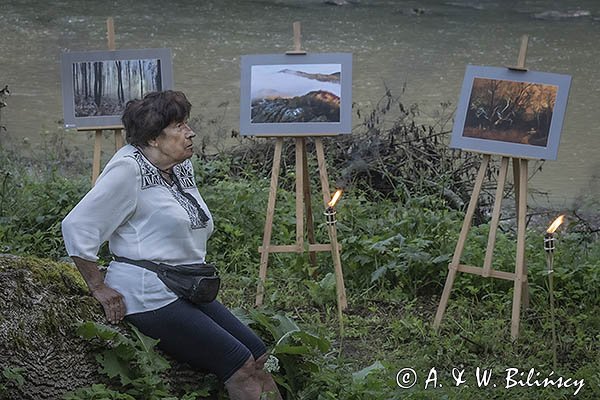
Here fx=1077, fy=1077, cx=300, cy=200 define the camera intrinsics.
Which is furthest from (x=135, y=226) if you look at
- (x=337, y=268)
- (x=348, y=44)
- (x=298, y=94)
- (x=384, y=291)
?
(x=348, y=44)

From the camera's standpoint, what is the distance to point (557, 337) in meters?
5.20

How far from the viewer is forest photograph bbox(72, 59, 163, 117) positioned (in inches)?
228

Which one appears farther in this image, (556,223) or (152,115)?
(556,223)

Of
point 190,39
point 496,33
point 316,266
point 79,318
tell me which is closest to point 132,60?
point 316,266

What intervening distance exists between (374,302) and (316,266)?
16.3 inches

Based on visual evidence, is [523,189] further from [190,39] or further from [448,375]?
[190,39]

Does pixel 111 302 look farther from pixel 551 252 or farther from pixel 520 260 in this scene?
pixel 520 260

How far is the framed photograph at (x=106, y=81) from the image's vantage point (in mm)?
5793

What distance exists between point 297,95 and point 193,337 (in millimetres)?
2230

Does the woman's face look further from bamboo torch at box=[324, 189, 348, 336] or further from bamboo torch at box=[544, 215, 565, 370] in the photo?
bamboo torch at box=[544, 215, 565, 370]

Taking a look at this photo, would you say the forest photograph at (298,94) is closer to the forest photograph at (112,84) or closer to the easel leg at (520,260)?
the forest photograph at (112,84)

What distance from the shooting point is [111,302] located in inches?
148

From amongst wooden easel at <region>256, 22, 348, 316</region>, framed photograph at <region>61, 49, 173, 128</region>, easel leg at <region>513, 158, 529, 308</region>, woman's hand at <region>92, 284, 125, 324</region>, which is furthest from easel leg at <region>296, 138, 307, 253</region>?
woman's hand at <region>92, 284, 125, 324</region>

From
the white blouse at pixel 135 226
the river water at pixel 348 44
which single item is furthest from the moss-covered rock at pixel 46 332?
the river water at pixel 348 44
